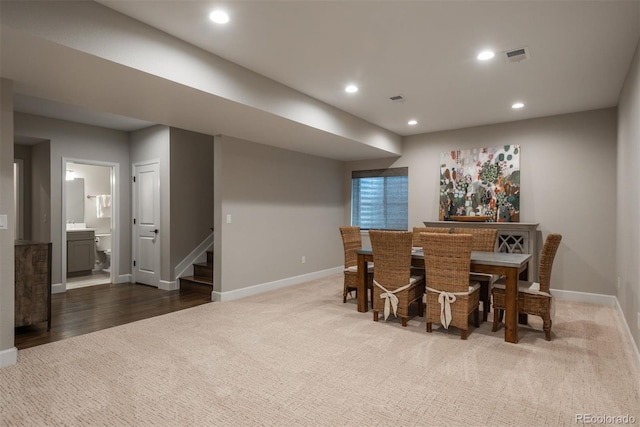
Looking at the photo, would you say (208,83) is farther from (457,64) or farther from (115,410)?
(115,410)

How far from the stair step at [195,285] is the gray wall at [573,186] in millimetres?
4705

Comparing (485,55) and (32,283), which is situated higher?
(485,55)

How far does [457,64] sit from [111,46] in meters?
2.86

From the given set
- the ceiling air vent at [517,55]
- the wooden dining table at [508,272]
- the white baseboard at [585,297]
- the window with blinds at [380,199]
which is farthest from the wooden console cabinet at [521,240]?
the ceiling air vent at [517,55]

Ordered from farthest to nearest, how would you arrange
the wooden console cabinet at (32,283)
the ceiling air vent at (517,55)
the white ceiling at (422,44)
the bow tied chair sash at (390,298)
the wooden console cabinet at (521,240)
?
the wooden console cabinet at (521,240), the bow tied chair sash at (390,298), the wooden console cabinet at (32,283), the ceiling air vent at (517,55), the white ceiling at (422,44)

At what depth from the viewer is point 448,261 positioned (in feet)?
10.8

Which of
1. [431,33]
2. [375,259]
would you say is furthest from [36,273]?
[431,33]

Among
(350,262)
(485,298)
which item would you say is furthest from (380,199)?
(485,298)

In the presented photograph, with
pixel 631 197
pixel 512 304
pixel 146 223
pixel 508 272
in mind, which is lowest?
pixel 512 304

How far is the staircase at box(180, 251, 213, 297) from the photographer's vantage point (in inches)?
203

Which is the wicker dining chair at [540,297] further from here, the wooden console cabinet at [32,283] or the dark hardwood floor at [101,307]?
the wooden console cabinet at [32,283]

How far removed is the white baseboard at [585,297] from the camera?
463 centimetres

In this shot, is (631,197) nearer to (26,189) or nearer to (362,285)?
(362,285)

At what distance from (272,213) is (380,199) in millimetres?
2277
